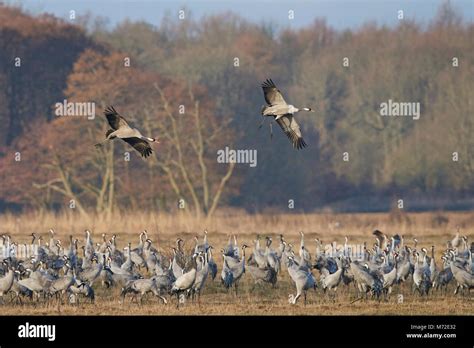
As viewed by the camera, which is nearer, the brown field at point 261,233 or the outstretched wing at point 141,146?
the brown field at point 261,233

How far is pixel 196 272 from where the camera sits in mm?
14484

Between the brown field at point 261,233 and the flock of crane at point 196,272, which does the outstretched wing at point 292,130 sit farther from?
the brown field at point 261,233

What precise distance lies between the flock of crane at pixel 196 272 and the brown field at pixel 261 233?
15 centimetres

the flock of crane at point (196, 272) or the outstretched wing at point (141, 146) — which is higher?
the outstretched wing at point (141, 146)

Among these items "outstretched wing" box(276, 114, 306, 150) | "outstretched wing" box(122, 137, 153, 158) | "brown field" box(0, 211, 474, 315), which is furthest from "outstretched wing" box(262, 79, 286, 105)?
"brown field" box(0, 211, 474, 315)

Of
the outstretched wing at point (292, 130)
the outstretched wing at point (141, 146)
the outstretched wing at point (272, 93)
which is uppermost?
the outstretched wing at point (272, 93)

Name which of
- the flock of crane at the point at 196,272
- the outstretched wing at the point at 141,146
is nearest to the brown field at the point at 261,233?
the flock of crane at the point at 196,272

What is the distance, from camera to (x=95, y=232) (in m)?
24.4

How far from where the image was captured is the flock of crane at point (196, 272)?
47.3 feet

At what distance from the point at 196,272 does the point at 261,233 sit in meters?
10.0


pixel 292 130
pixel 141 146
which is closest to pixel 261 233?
pixel 292 130

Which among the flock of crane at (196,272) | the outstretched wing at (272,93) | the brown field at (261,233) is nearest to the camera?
the brown field at (261,233)

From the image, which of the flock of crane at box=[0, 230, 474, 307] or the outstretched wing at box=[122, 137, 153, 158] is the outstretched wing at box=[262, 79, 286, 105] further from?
the flock of crane at box=[0, 230, 474, 307]

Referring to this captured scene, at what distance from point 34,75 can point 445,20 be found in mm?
11966
